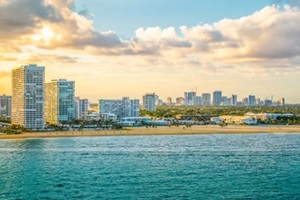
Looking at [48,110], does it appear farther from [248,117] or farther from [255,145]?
[255,145]

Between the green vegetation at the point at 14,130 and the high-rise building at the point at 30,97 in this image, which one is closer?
the green vegetation at the point at 14,130

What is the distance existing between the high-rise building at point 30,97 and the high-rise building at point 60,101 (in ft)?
57.6

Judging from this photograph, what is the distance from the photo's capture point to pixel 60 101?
10775 cm

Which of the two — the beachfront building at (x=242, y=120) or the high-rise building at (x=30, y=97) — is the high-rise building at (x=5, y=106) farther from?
the beachfront building at (x=242, y=120)

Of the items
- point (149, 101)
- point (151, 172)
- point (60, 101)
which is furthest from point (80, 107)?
point (151, 172)

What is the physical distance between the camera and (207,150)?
5084 centimetres

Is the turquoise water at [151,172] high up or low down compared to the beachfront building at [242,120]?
down

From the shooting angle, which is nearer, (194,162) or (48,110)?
(194,162)

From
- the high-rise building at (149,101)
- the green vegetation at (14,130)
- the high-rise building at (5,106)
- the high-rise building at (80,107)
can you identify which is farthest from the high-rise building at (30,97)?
the high-rise building at (149,101)

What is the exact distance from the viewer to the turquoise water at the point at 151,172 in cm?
2802

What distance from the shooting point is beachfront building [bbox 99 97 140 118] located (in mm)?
134875

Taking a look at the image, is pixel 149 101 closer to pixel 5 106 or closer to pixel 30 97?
pixel 5 106

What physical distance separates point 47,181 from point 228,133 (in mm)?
52821

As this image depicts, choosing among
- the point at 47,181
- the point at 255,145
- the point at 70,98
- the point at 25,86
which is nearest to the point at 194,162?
the point at 47,181
